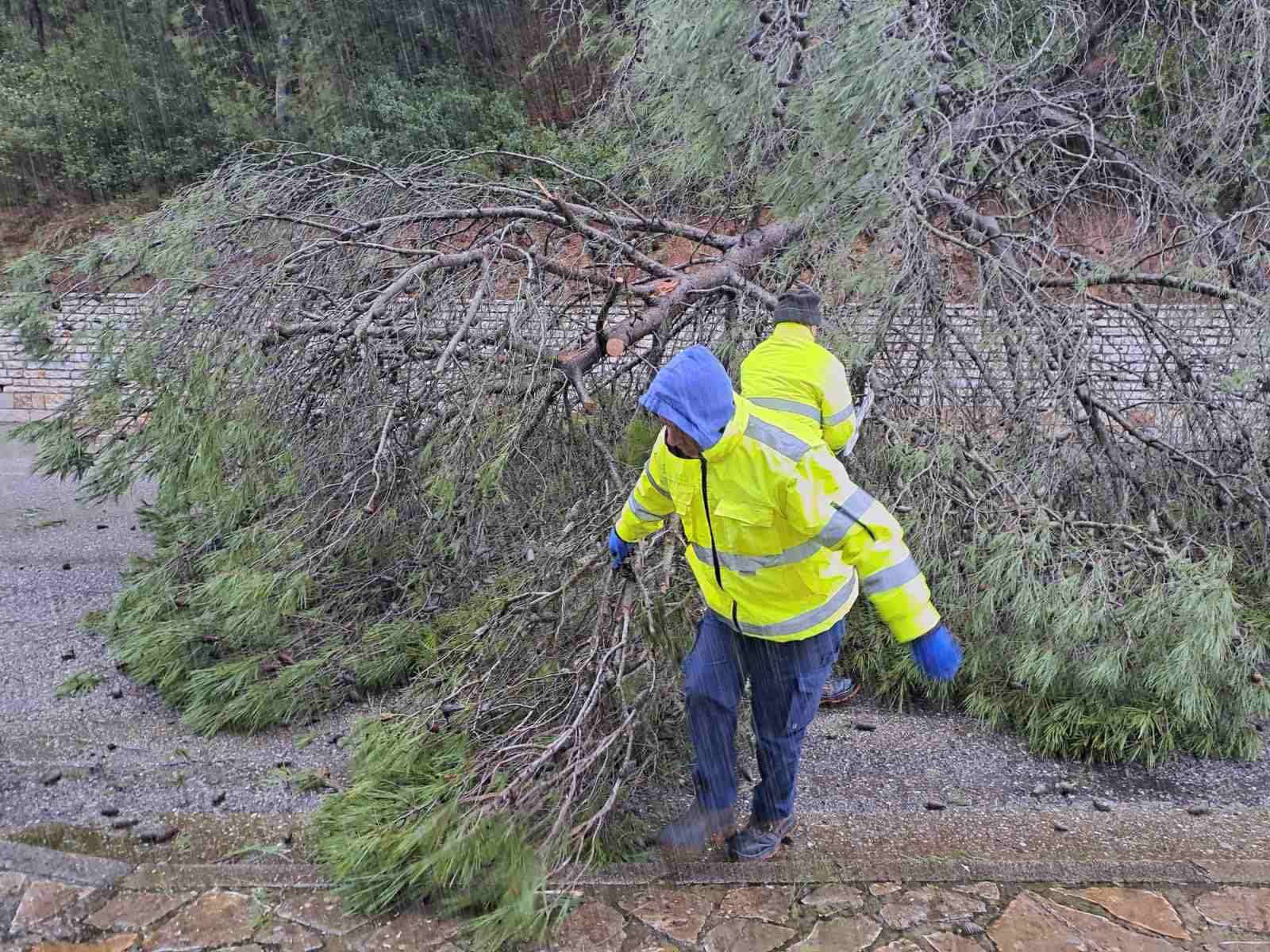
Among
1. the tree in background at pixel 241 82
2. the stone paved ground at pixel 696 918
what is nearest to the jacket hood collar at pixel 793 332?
the stone paved ground at pixel 696 918

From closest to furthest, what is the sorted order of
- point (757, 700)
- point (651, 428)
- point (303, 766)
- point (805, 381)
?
1. point (757, 700)
2. point (805, 381)
3. point (303, 766)
4. point (651, 428)

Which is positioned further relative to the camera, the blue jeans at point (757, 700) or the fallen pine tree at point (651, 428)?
the fallen pine tree at point (651, 428)

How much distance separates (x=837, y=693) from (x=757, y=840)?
1205mm

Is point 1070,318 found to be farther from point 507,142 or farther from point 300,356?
point 507,142

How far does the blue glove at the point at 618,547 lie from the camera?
266 centimetres

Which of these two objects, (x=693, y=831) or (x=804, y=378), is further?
(x=804, y=378)

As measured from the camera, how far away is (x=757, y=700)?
258 cm

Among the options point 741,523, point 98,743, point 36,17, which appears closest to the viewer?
point 741,523

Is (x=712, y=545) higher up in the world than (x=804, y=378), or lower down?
lower down

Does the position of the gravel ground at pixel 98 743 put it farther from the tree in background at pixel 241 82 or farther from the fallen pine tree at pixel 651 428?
the tree in background at pixel 241 82

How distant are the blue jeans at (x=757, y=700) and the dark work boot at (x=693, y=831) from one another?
28mm

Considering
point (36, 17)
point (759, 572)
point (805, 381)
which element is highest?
point (36, 17)

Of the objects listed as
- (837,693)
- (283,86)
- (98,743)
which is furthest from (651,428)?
(283,86)

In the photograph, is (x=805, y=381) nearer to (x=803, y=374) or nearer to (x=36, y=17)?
(x=803, y=374)
